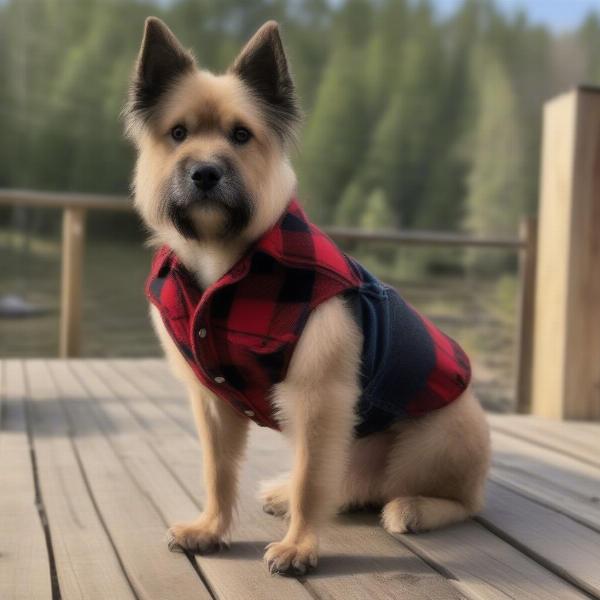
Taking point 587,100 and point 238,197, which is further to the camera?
point 587,100

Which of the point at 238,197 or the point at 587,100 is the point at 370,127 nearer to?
the point at 587,100

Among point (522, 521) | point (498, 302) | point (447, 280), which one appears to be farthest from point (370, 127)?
point (522, 521)

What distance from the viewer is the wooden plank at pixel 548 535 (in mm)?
1715

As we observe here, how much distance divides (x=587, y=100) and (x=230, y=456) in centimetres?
230

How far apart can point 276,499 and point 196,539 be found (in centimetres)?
34

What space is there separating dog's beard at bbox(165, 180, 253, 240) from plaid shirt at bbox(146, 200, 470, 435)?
7cm

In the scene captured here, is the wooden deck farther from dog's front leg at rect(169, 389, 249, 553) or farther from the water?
the water

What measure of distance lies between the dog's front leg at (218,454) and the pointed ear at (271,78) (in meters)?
0.66

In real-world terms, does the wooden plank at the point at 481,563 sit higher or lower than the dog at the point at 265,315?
lower

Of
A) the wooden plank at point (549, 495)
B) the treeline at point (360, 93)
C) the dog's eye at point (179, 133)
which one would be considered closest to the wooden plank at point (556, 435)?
the wooden plank at point (549, 495)

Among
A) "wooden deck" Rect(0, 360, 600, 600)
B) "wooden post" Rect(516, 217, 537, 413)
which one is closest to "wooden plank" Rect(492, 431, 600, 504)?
"wooden deck" Rect(0, 360, 600, 600)

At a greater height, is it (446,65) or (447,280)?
(446,65)

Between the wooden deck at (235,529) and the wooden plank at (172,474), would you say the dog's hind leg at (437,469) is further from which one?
the wooden plank at (172,474)

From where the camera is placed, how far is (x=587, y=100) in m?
3.32
